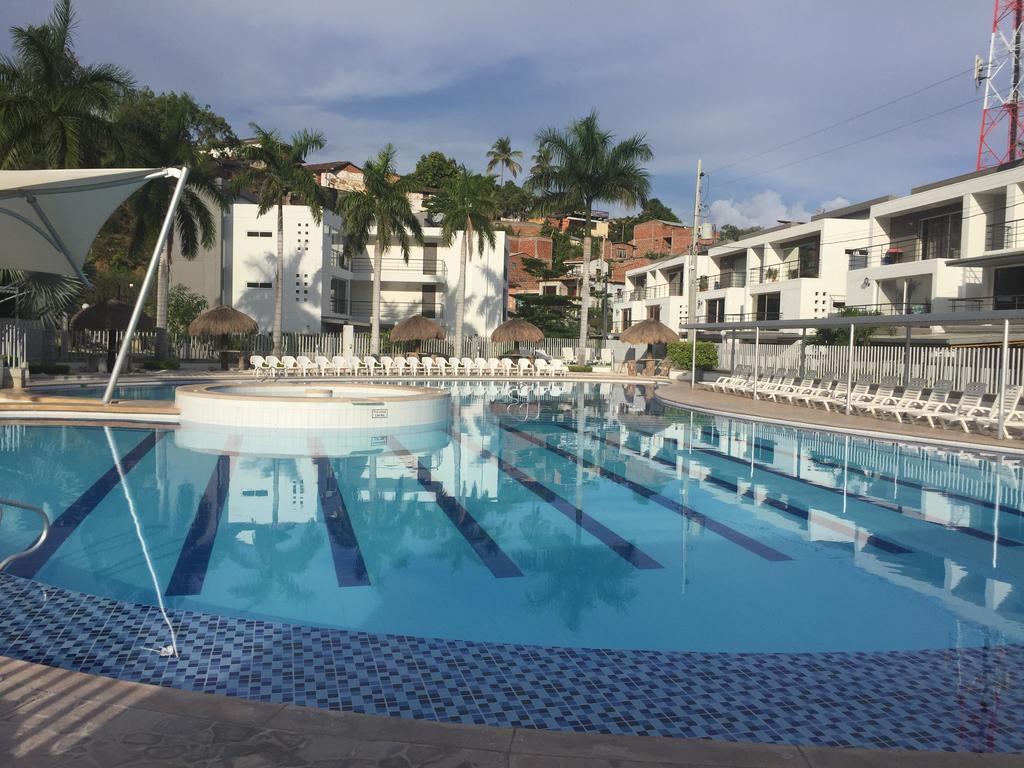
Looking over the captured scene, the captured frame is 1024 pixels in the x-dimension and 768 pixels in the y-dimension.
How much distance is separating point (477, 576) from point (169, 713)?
3.33 m

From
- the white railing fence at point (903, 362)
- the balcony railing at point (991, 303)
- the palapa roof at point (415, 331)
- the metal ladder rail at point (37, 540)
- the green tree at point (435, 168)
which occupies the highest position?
the green tree at point (435, 168)

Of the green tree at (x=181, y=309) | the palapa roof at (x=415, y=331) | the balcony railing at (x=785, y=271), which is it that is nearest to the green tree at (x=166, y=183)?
the green tree at (x=181, y=309)

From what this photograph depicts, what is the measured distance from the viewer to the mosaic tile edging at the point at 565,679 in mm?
3650

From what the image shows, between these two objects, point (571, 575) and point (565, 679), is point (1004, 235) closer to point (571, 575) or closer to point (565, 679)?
point (571, 575)

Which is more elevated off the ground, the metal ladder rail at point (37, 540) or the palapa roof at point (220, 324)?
the palapa roof at point (220, 324)

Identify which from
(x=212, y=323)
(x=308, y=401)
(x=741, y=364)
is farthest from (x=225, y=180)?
(x=308, y=401)

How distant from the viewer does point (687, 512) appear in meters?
8.72

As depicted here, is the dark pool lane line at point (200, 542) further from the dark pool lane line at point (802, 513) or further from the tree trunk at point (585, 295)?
the tree trunk at point (585, 295)

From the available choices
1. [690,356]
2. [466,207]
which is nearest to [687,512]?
[690,356]

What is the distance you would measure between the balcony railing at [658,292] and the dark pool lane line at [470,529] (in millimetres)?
37114

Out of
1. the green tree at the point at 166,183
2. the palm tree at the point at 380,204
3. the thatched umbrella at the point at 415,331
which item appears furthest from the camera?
the thatched umbrella at the point at 415,331

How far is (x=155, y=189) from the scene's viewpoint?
26094 millimetres

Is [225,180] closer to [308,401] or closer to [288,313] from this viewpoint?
[288,313]

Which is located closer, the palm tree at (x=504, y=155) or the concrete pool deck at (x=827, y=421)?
the concrete pool deck at (x=827, y=421)
